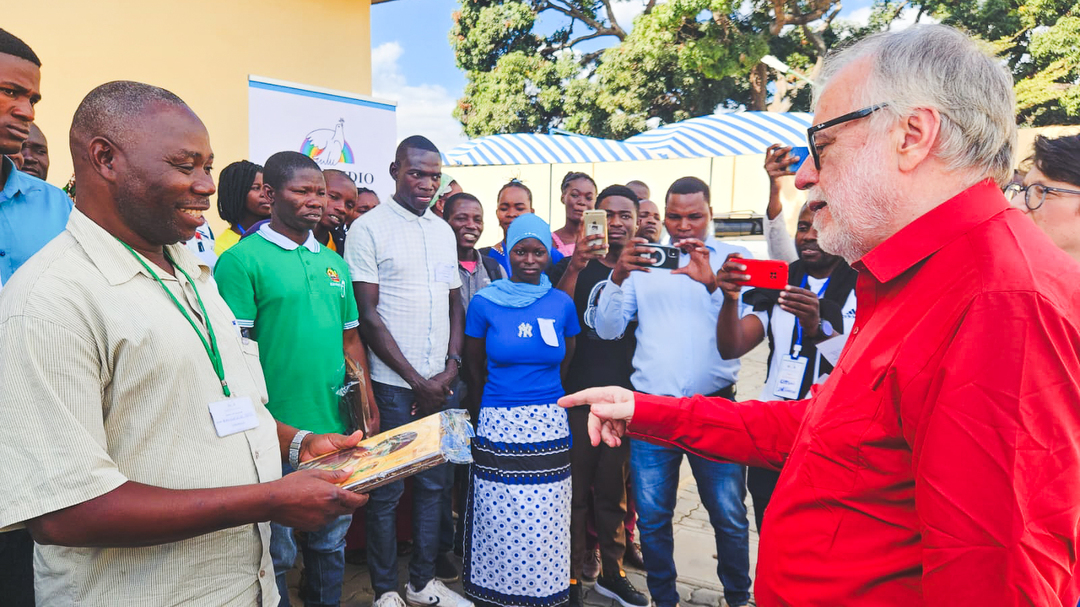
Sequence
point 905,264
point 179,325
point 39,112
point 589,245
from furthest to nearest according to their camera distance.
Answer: point 39,112
point 589,245
point 179,325
point 905,264

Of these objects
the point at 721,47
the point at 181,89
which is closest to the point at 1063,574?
the point at 181,89

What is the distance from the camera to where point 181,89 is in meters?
6.49

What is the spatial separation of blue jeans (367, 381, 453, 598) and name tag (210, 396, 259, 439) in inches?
74.2

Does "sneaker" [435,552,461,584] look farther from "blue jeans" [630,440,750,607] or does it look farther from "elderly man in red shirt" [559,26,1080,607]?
"elderly man in red shirt" [559,26,1080,607]

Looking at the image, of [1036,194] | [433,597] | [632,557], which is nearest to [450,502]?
[433,597]

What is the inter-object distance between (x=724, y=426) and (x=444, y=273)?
240 centimetres

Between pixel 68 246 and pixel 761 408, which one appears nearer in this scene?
pixel 68 246

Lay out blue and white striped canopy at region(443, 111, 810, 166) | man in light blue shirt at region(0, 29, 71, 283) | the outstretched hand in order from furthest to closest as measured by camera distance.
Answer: blue and white striped canopy at region(443, 111, 810, 166), man in light blue shirt at region(0, 29, 71, 283), the outstretched hand

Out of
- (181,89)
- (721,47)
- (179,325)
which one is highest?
(721,47)

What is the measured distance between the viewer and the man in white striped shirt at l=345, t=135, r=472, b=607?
11.5 ft

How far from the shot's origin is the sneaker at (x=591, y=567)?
4035 mm

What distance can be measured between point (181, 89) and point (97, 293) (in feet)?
19.9

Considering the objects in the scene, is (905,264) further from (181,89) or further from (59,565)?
(181,89)

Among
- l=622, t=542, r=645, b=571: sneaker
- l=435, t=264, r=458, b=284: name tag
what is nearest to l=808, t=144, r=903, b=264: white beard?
l=435, t=264, r=458, b=284: name tag
